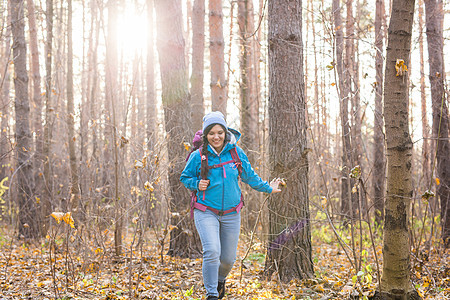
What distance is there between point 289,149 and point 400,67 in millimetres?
Result: 1693

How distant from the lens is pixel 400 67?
121 inches

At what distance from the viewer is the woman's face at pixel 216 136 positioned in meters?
3.89

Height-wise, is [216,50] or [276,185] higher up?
[216,50]

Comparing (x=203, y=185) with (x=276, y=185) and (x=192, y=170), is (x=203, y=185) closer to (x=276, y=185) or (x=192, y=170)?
(x=192, y=170)

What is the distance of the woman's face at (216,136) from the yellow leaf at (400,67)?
66.5 inches

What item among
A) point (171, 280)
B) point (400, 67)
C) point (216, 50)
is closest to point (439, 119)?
point (400, 67)

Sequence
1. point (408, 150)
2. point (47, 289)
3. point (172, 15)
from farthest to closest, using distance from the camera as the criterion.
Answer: point (172, 15) → point (47, 289) → point (408, 150)

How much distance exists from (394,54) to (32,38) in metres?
9.96

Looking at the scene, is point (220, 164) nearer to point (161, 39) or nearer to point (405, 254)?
point (405, 254)

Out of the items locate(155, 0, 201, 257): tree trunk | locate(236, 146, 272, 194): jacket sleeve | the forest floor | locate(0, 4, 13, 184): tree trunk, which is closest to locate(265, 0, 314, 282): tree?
the forest floor

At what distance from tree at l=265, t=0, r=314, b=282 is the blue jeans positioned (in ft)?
2.67

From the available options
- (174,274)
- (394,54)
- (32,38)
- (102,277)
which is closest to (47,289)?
(102,277)

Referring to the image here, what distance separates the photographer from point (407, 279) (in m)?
3.29

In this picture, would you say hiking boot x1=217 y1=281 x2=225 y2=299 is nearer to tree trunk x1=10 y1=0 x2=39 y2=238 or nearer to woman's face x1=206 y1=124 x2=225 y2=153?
woman's face x1=206 y1=124 x2=225 y2=153
